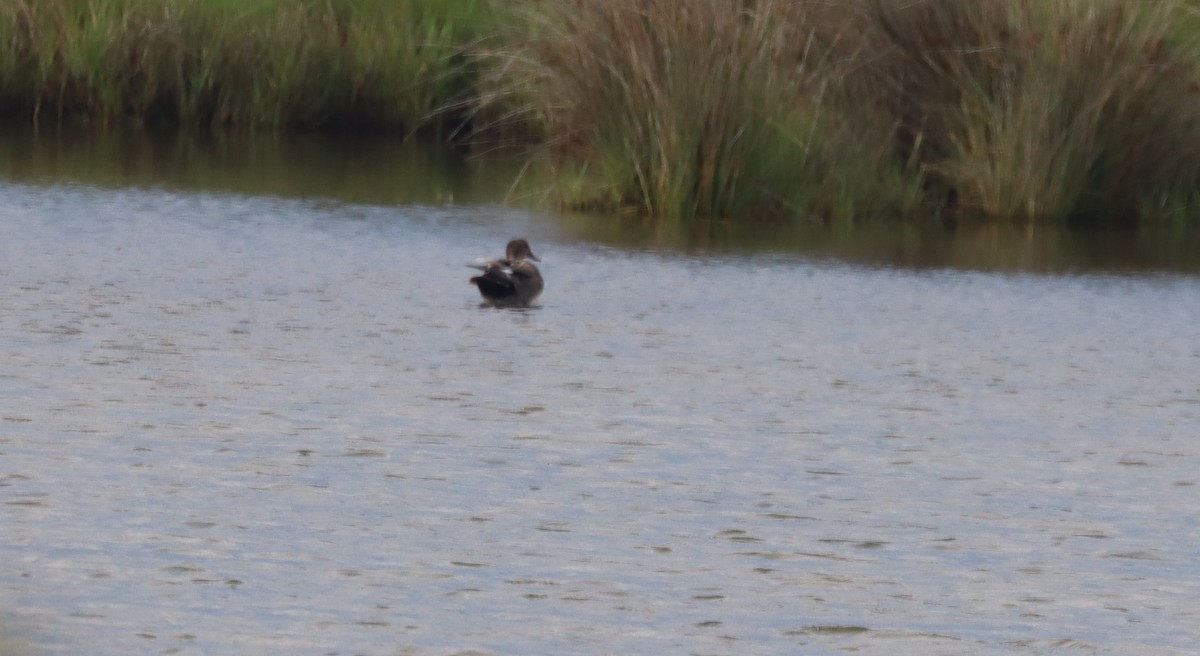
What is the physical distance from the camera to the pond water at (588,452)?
18.7ft

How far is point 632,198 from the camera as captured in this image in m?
15.8

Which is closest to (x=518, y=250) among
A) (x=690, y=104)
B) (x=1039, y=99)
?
(x=690, y=104)

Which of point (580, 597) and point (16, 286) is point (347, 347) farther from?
point (580, 597)

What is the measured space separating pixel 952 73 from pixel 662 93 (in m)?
2.36

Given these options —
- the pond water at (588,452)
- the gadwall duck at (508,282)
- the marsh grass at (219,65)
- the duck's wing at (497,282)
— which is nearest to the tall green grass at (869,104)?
the pond water at (588,452)

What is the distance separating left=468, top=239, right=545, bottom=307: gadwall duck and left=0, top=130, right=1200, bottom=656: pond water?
10 cm

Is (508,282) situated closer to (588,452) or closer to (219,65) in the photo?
(588,452)

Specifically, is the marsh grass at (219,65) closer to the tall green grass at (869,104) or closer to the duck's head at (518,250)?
the tall green grass at (869,104)

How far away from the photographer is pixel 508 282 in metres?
11.2

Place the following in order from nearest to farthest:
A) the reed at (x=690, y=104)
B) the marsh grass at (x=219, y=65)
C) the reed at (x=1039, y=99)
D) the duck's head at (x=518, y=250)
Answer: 1. the duck's head at (x=518, y=250)
2. the reed at (x=690, y=104)
3. the reed at (x=1039, y=99)
4. the marsh grass at (x=219, y=65)

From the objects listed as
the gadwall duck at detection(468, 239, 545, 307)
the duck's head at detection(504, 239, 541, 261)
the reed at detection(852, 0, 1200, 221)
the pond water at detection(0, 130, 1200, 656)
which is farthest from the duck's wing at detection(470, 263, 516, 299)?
the reed at detection(852, 0, 1200, 221)

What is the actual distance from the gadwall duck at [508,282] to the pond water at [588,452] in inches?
4.1

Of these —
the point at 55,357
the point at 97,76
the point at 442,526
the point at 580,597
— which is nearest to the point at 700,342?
the point at 55,357

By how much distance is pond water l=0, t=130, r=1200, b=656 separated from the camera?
570 centimetres
